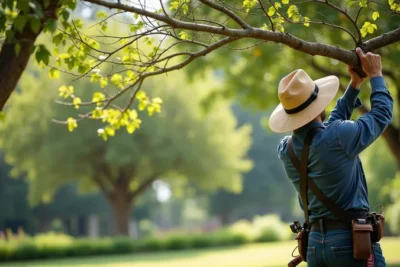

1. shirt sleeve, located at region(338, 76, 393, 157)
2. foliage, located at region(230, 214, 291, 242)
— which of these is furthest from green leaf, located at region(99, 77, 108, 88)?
foliage, located at region(230, 214, 291, 242)

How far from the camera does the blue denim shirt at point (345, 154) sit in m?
4.10

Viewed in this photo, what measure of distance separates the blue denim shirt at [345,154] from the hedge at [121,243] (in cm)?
2531

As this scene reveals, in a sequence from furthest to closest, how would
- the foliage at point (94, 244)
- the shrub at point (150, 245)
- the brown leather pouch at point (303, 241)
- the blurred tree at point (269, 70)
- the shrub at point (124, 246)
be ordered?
the shrub at point (150, 245) < the shrub at point (124, 246) < the foliage at point (94, 244) < the blurred tree at point (269, 70) < the brown leather pouch at point (303, 241)

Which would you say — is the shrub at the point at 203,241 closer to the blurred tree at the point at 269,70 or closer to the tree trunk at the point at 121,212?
the tree trunk at the point at 121,212

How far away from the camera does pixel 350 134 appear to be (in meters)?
4.09

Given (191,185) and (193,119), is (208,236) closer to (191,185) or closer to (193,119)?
(193,119)

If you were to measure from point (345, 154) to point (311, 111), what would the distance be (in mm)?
350

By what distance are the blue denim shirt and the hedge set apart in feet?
83.1

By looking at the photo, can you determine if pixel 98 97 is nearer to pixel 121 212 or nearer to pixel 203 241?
pixel 203 241

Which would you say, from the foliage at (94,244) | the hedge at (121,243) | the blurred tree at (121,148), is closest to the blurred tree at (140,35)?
the foliage at (94,244)

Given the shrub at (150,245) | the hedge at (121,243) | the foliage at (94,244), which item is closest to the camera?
the foliage at (94,244)

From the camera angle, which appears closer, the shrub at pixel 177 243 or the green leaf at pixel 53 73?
the green leaf at pixel 53 73

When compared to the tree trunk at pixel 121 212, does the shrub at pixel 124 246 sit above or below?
below

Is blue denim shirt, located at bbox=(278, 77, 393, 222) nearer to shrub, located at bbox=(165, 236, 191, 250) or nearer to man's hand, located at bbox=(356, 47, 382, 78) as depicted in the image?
man's hand, located at bbox=(356, 47, 382, 78)
